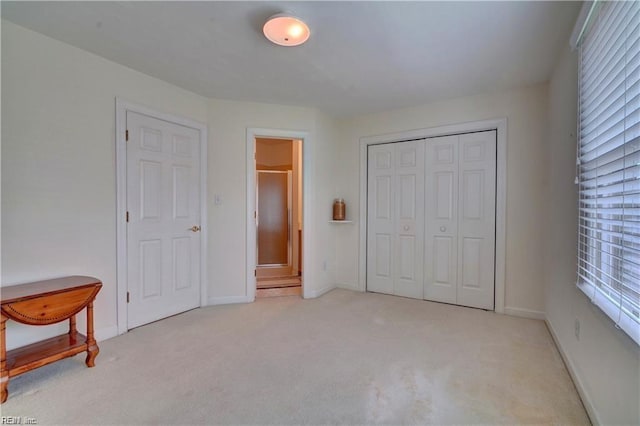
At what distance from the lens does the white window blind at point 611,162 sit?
1272 millimetres

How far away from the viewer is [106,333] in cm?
260

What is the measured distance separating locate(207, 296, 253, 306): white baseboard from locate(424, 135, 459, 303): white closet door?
7.10ft

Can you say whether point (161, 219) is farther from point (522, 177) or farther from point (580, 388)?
point (522, 177)

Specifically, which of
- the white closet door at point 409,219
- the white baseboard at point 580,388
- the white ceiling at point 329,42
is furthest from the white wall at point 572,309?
the white closet door at point 409,219

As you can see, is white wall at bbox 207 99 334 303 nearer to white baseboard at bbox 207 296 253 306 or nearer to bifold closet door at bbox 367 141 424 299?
white baseboard at bbox 207 296 253 306

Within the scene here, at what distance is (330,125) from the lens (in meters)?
4.11

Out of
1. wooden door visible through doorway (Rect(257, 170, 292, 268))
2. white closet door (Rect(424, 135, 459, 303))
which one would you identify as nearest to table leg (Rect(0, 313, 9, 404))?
white closet door (Rect(424, 135, 459, 303))

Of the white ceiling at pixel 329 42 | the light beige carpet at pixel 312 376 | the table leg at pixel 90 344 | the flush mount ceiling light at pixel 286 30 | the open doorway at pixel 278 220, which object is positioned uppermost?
the white ceiling at pixel 329 42

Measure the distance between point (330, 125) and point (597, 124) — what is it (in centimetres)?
288

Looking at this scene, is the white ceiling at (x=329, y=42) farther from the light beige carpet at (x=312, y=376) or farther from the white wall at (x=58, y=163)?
the light beige carpet at (x=312, y=376)

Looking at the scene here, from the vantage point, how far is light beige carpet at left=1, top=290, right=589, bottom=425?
5.44ft

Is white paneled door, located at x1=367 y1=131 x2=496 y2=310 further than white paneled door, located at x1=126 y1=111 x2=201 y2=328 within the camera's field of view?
Yes

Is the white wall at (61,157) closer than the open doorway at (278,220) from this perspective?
Yes

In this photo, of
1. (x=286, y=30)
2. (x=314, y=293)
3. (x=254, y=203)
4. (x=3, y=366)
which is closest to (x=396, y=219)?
(x=314, y=293)
